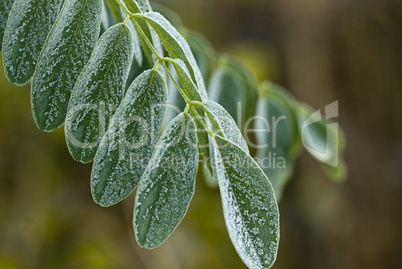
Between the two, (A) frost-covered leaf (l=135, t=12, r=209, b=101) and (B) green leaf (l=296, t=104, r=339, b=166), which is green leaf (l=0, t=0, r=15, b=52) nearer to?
(A) frost-covered leaf (l=135, t=12, r=209, b=101)

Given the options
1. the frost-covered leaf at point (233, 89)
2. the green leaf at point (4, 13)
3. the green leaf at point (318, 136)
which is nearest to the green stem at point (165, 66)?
the green leaf at point (4, 13)

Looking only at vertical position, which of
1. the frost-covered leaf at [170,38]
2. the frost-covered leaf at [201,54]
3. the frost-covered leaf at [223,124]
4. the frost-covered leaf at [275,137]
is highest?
the frost-covered leaf at [170,38]

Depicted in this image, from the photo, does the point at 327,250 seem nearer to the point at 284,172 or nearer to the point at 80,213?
the point at 80,213

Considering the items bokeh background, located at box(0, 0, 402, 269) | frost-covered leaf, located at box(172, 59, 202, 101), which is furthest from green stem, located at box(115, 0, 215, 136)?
bokeh background, located at box(0, 0, 402, 269)

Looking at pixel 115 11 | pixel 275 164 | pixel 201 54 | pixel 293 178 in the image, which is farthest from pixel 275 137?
pixel 293 178

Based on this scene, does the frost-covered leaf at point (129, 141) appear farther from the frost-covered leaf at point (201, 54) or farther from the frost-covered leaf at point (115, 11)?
the frost-covered leaf at point (201, 54)

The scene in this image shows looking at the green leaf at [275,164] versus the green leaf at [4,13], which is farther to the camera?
the green leaf at [275,164]
